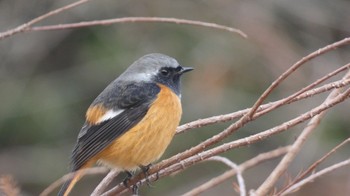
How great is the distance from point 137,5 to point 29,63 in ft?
5.15

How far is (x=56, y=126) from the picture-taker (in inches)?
323

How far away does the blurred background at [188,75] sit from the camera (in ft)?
25.5

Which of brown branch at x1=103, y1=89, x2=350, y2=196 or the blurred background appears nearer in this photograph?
brown branch at x1=103, y1=89, x2=350, y2=196

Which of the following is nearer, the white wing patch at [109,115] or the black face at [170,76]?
the white wing patch at [109,115]

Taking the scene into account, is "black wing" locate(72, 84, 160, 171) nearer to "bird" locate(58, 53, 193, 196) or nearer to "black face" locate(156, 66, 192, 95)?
"bird" locate(58, 53, 193, 196)

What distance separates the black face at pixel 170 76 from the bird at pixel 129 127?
0.10 metres

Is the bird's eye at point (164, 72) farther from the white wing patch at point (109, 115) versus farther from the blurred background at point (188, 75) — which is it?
the blurred background at point (188, 75)

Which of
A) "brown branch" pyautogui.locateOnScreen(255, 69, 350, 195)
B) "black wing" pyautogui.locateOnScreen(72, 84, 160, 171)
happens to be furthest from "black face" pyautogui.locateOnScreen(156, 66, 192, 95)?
"brown branch" pyautogui.locateOnScreen(255, 69, 350, 195)

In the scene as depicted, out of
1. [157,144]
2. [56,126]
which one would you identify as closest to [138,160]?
[157,144]

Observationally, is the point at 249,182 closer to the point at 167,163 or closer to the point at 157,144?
the point at 157,144

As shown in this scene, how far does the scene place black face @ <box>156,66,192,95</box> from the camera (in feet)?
14.8

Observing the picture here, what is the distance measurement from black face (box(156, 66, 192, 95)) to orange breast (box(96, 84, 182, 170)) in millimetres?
426

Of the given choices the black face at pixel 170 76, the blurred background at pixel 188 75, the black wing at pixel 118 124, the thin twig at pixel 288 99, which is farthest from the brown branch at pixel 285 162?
the blurred background at pixel 188 75

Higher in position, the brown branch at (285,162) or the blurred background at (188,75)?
the blurred background at (188,75)
